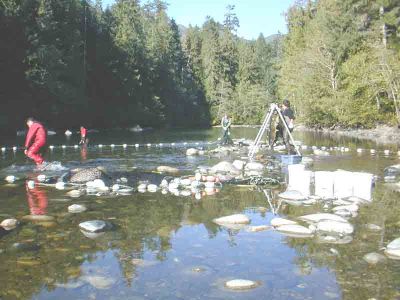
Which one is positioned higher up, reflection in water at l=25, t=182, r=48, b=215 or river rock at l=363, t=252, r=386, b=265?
reflection in water at l=25, t=182, r=48, b=215

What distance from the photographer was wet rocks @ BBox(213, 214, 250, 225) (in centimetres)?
967

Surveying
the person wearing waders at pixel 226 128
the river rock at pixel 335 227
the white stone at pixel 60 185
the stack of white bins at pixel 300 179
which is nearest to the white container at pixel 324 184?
the stack of white bins at pixel 300 179

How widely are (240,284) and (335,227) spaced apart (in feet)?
10.1

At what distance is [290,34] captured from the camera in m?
80.4

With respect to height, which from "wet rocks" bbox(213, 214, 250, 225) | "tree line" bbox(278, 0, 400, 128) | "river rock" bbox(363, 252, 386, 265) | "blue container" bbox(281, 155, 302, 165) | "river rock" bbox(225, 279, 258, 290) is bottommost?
"river rock" bbox(225, 279, 258, 290)

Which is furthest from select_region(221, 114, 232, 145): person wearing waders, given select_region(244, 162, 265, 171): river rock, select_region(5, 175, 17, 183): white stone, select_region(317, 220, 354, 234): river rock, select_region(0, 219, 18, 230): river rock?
select_region(0, 219, 18, 230): river rock

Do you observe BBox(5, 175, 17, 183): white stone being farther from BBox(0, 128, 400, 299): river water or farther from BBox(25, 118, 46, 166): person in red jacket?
BBox(0, 128, 400, 299): river water

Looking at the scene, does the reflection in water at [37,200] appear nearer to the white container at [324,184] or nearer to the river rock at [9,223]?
the river rock at [9,223]

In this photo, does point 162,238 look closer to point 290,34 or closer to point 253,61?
point 290,34

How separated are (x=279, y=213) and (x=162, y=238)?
9.65 feet

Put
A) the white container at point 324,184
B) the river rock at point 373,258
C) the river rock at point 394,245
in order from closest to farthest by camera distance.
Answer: the river rock at point 373,258 < the river rock at point 394,245 < the white container at point 324,184

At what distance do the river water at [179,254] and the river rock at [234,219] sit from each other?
0.86 ft

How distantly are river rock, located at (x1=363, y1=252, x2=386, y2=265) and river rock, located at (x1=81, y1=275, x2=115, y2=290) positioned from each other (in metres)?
3.66

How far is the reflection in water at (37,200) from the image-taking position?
1058 centimetres
